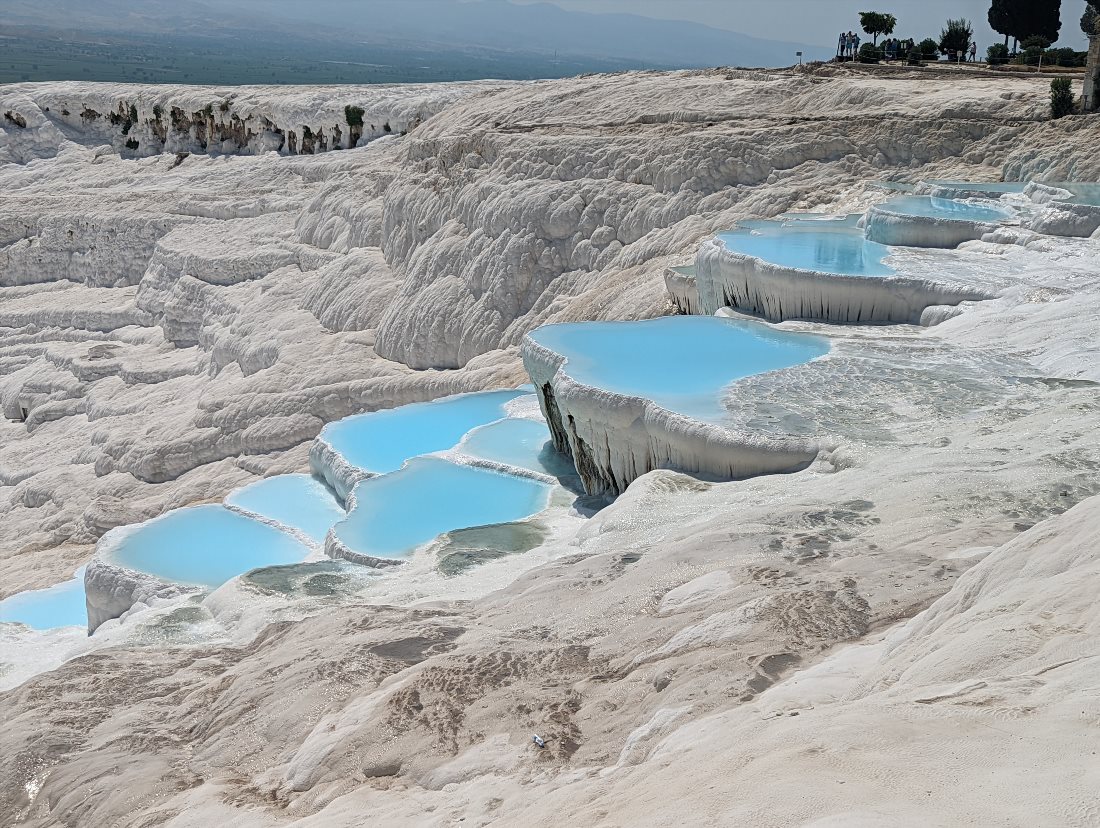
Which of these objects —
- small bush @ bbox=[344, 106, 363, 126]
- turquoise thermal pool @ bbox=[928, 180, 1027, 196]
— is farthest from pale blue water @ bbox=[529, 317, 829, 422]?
small bush @ bbox=[344, 106, 363, 126]

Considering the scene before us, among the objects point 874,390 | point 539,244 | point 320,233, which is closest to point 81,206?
point 320,233

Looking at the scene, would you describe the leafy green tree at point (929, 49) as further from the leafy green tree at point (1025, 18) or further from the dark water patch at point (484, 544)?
the dark water patch at point (484, 544)

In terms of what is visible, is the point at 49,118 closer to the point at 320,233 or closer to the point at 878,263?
the point at 320,233

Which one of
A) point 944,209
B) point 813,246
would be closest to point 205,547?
point 813,246

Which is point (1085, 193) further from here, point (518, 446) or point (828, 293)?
point (518, 446)

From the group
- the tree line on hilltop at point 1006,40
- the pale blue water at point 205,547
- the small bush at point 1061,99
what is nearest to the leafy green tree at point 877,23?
the tree line on hilltop at point 1006,40

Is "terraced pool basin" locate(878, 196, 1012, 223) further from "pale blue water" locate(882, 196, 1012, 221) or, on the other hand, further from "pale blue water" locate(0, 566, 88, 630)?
"pale blue water" locate(0, 566, 88, 630)
